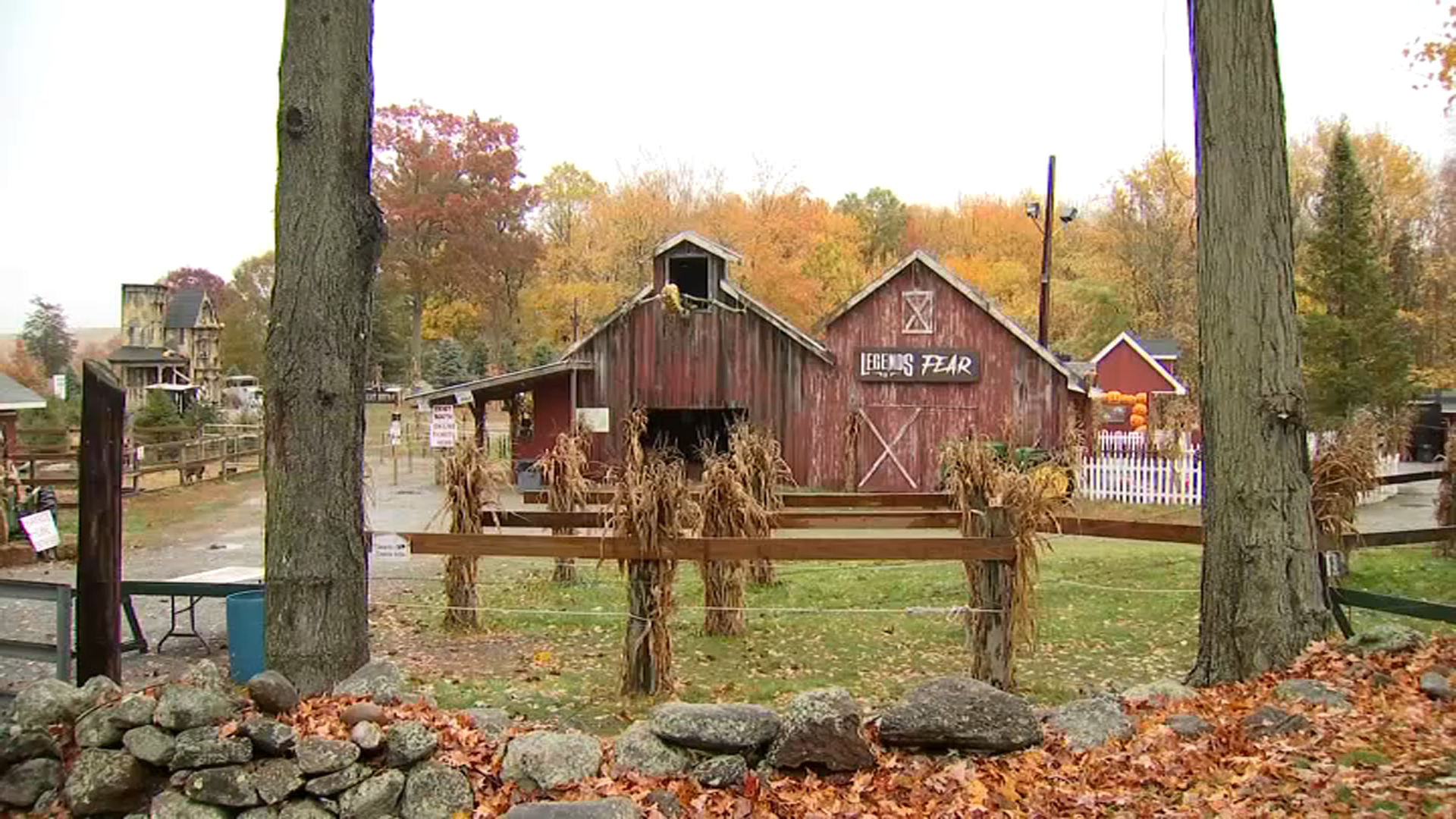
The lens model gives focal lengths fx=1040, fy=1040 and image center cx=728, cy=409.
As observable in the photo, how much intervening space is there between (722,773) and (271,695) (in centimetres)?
206

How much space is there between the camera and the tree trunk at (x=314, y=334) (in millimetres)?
5375

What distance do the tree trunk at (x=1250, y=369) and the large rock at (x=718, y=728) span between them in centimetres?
293

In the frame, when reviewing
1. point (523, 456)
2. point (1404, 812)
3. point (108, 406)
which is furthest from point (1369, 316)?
point (108, 406)

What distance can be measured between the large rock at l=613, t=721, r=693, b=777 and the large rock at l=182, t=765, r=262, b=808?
1.52 m

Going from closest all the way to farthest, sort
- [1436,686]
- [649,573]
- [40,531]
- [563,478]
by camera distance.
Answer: [1436,686]
[40,531]
[649,573]
[563,478]

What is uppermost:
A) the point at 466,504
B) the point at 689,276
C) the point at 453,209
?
the point at 453,209

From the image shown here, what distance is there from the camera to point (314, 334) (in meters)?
5.40

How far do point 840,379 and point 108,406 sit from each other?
18.8 meters

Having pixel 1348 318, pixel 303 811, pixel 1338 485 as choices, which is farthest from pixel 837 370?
pixel 303 811

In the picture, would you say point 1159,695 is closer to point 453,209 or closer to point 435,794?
point 435,794

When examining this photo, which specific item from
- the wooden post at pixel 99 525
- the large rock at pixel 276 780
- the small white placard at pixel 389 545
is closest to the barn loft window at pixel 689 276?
the small white placard at pixel 389 545

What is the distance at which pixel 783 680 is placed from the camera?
745cm

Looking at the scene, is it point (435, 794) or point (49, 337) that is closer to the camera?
point (435, 794)

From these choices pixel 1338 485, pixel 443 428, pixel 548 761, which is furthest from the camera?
pixel 443 428
